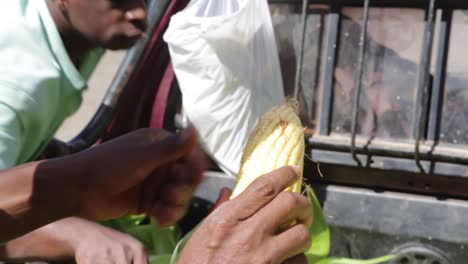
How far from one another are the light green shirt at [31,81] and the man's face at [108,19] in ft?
0.29

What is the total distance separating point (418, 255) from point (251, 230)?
109 cm

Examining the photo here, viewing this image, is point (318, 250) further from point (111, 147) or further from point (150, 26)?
point (111, 147)

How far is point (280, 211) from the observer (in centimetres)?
122

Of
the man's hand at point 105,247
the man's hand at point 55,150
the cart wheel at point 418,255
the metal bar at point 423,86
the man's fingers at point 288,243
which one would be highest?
the man's fingers at point 288,243

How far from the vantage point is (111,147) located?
0.96 m

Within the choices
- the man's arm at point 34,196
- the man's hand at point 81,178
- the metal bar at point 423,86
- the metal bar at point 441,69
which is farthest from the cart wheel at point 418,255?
the man's arm at point 34,196

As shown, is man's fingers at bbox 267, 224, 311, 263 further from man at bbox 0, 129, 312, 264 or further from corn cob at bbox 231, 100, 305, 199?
corn cob at bbox 231, 100, 305, 199

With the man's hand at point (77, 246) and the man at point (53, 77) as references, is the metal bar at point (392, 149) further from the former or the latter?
the man's hand at point (77, 246)

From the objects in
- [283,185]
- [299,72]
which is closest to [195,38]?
[299,72]

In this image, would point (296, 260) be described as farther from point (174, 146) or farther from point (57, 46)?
point (57, 46)

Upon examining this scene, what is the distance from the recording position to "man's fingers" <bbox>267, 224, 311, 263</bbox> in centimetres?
123

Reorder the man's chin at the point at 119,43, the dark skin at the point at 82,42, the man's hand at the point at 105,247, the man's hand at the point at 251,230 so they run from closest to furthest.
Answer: the man's hand at the point at 251,230
the man's hand at the point at 105,247
the dark skin at the point at 82,42
the man's chin at the point at 119,43

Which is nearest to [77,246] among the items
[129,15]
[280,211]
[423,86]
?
[129,15]

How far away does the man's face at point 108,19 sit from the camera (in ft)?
6.52
